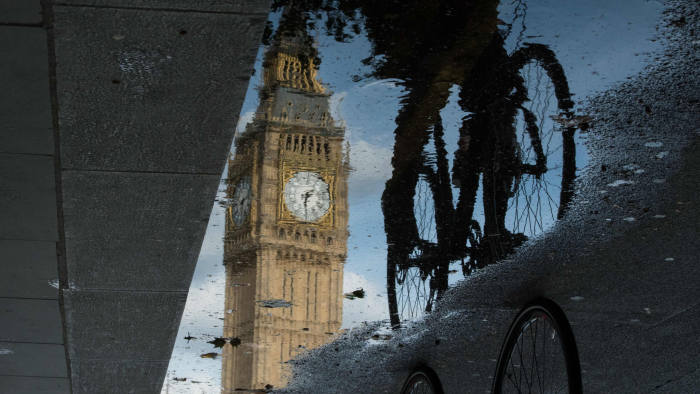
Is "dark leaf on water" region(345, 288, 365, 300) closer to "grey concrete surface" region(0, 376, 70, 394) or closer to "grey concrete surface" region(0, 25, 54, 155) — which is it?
"grey concrete surface" region(0, 376, 70, 394)

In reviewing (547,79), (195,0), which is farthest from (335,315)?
(195,0)

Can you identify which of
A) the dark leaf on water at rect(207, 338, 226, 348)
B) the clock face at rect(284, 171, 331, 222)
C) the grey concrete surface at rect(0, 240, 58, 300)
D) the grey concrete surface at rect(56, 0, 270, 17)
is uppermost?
the clock face at rect(284, 171, 331, 222)

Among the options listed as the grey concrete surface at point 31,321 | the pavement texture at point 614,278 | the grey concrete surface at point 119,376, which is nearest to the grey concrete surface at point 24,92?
the grey concrete surface at point 31,321

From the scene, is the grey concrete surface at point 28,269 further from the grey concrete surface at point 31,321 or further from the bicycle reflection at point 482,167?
the bicycle reflection at point 482,167

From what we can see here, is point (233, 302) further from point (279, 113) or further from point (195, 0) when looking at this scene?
point (195, 0)

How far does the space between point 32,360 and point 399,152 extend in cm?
373

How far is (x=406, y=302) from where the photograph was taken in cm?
606

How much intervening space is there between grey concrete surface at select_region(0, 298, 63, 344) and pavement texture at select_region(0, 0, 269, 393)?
18 mm

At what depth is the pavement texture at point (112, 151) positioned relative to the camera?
2.76m

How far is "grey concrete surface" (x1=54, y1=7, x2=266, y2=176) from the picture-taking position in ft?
9.00

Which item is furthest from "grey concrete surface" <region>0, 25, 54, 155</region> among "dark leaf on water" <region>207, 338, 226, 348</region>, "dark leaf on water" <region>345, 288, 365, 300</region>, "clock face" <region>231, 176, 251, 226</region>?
"dark leaf on water" <region>207, 338, 226, 348</region>

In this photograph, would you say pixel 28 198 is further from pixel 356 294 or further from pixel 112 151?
pixel 356 294

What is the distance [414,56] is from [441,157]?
3.25ft

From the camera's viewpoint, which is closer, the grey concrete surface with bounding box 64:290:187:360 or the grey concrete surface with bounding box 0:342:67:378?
the grey concrete surface with bounding box 64:290:187:360
